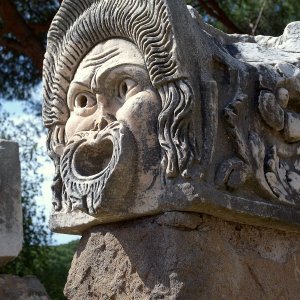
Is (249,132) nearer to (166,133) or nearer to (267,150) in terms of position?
(267,150)

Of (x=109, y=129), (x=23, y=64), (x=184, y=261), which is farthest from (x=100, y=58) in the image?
(x=23, y=64)

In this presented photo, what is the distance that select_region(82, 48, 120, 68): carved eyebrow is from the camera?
2883mm

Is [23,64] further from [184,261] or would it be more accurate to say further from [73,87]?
[184,261]

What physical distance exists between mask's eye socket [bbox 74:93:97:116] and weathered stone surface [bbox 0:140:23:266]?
2472 mm

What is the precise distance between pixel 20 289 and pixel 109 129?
2.90 metres

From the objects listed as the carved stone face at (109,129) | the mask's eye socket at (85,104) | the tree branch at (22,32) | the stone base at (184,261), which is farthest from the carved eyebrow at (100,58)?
the tree branch at (22,32)

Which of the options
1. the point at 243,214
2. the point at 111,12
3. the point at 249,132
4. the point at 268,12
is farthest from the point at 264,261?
the point at 268,12

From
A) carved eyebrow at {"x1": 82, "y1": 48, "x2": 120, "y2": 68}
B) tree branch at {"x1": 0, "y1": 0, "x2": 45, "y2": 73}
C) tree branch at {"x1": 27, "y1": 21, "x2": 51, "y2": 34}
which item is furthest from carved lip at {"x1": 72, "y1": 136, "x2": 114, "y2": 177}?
tree branch at {"x1": 27, "y1": 21, "x2": 51, "y2": 34}

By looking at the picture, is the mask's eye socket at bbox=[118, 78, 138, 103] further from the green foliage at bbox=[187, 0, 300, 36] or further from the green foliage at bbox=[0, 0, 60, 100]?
the green foliage at bbox=[0, 0, 60, 100]

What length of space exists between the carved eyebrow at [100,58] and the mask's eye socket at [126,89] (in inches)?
4.2

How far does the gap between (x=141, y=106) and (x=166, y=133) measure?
13cm

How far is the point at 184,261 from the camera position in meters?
2.63

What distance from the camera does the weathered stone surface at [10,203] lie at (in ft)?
17.4

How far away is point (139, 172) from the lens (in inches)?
106
